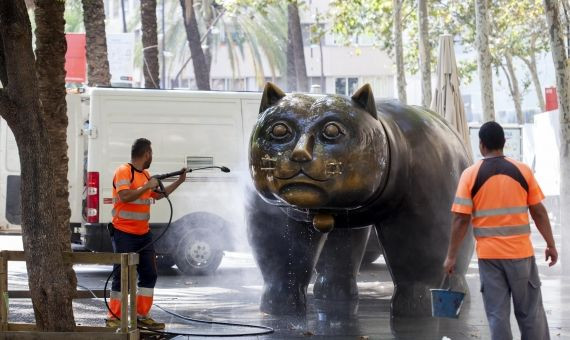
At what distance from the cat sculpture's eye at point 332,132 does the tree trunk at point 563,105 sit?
701 cm

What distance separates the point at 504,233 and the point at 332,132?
1.99 meters

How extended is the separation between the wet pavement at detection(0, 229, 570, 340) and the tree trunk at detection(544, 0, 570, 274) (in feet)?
2.00

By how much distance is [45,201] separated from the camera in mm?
8258

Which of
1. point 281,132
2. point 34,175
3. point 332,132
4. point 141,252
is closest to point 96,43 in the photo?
point 141,252

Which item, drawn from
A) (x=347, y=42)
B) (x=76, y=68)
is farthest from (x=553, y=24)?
(x=347, y=42)

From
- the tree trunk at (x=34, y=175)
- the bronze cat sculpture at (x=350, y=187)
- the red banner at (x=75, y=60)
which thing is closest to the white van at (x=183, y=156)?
the bronze cat sculpture at (x=350, y=187)

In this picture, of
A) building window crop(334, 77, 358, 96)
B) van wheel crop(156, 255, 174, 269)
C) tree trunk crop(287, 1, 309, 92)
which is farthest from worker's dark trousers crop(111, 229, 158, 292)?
building window crop(334, 77, 358, 96)

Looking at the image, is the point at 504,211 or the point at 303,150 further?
the point at 303,150

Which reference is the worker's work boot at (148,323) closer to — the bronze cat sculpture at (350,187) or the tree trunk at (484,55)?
the bronze cat sculpture at (350,187)

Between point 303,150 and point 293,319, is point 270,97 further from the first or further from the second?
point 293,319

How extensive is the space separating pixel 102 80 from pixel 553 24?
9.22 meters

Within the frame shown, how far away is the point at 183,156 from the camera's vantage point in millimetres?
15242

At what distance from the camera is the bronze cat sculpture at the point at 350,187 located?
8969 millimetres

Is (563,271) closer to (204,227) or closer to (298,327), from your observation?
(204,227)
